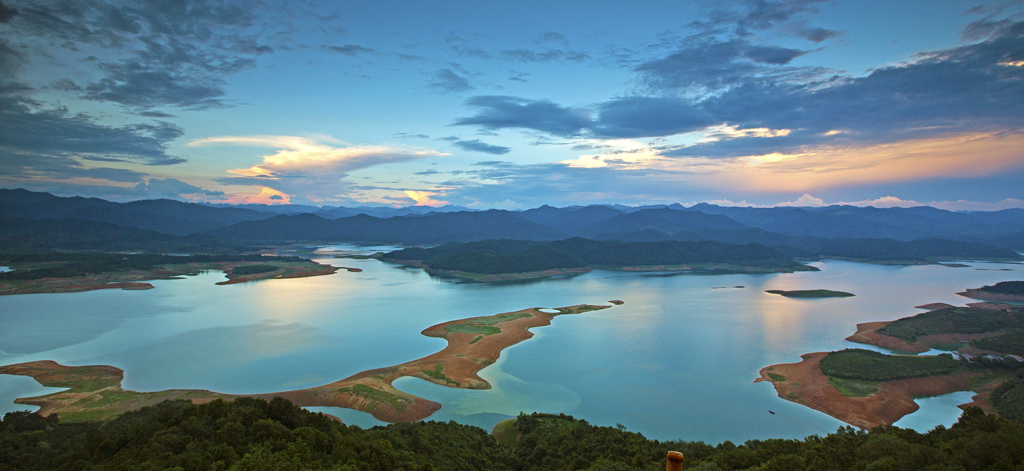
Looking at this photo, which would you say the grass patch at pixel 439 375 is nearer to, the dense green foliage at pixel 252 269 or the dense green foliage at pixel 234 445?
the dense green foliage at pixel 234 445

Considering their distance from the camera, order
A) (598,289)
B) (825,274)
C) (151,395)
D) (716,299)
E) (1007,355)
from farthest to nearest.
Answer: (825,274), (598,289), (716,299), (1007,355), (151,395)

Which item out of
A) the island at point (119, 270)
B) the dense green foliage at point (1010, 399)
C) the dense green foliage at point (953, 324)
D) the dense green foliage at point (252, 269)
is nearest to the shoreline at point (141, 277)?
the island at point (119, 270)

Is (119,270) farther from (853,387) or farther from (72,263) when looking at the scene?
(853,387)

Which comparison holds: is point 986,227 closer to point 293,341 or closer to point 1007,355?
point 1007,355

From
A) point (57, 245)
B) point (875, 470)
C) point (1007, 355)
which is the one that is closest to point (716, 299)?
point (1007, 355)

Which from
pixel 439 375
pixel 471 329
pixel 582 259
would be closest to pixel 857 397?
pixel 439 375
